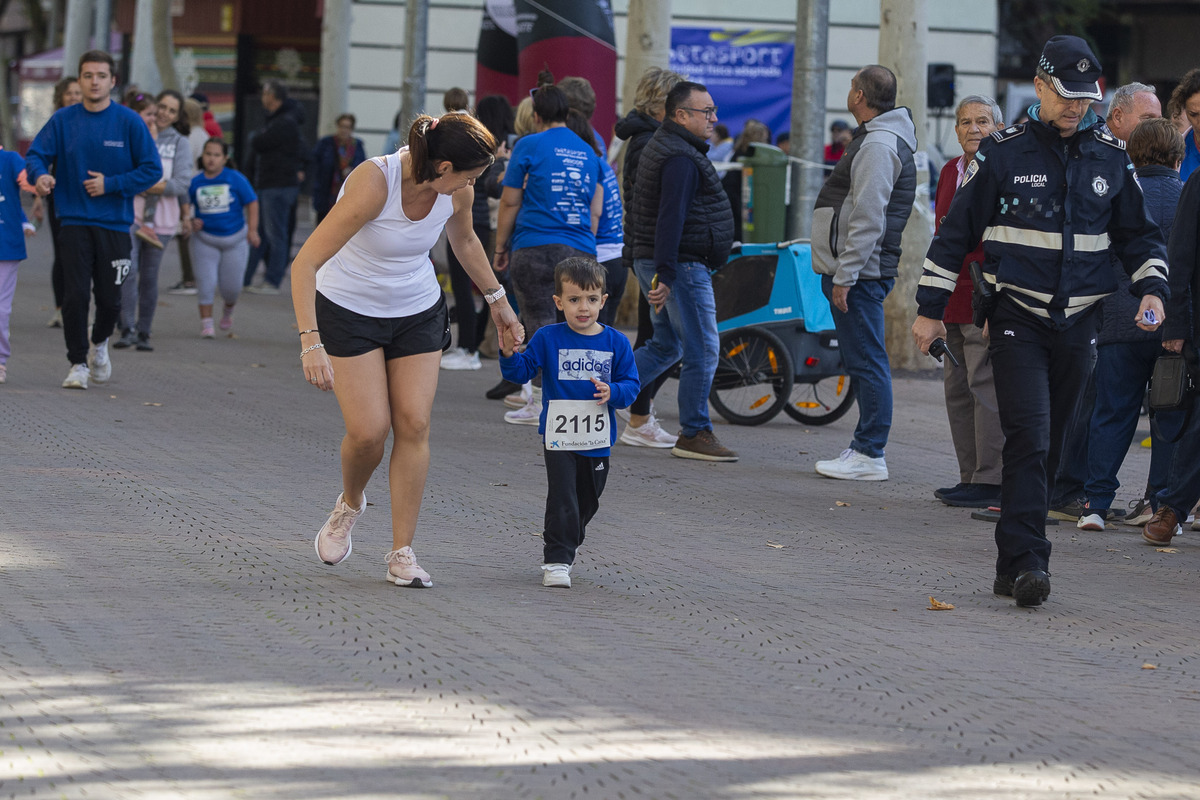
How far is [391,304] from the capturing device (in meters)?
5.60

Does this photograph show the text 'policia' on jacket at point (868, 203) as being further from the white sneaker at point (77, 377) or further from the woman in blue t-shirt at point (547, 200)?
the white sneaker at point (77, 377)

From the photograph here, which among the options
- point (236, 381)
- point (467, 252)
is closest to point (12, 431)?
point (236, 381)

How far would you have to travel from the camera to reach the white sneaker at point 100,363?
35.9 ft

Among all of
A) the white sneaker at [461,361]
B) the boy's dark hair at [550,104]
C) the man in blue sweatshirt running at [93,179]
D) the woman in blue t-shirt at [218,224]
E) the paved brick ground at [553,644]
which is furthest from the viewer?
the woman in blue t-shirt at [218,224]

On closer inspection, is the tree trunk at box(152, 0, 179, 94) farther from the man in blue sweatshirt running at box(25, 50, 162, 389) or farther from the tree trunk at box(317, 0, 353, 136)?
A: the man in blue sweatshirt running at box(25, 50, 162, 389)

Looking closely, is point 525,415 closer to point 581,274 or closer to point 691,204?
point 691,204

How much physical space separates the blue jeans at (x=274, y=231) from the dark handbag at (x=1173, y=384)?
1274 centimetres

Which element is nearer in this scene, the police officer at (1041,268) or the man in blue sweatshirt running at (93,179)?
the police officer at (1041,268)

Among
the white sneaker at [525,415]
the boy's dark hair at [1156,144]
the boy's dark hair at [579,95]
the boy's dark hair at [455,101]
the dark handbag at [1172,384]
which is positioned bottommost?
the white sneaker at [525,415]

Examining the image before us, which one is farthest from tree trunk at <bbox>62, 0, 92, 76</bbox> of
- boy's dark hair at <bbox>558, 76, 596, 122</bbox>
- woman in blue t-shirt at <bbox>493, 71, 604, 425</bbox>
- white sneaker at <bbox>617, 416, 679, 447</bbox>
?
white sneaker at <bbox>617, 416, 679, 447</bbox>

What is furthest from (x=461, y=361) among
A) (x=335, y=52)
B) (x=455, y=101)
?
(x=335, y=52)

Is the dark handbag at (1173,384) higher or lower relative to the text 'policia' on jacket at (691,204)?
lower

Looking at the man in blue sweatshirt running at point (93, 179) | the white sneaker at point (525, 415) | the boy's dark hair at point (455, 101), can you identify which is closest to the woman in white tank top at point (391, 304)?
the white sneaker at point (525, 415)

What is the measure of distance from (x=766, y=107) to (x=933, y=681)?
22.1 m
